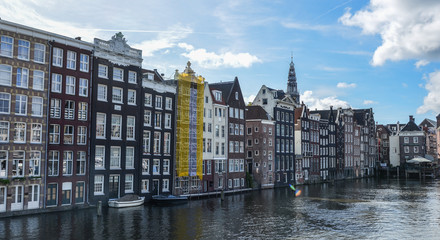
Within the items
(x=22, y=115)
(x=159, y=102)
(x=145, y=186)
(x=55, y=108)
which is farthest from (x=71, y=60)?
(x=145, y=186)

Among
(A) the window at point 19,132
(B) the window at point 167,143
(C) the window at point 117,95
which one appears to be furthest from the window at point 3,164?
(B) the window at point 167,143

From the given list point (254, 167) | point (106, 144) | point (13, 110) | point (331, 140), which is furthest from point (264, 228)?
point (331, 140)

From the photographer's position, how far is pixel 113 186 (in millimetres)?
58906

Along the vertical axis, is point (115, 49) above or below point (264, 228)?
above

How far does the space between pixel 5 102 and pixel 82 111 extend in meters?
9.95

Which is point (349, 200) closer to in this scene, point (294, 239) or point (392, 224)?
point (392, 224)

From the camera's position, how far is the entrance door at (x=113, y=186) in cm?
5850

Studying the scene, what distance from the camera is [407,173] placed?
152 m

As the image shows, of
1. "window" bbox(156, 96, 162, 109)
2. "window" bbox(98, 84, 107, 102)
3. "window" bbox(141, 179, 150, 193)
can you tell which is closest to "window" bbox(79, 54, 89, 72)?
"window" bbox(98, 84, 107, 102)

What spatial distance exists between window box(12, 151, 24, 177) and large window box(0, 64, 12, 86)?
8.25m

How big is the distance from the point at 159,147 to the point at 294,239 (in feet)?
108

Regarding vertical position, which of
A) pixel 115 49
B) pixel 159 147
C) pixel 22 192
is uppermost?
pixel 115 49

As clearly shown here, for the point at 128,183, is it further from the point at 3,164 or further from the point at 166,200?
the point at 3,164

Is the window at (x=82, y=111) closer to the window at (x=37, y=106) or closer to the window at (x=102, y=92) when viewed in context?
the window at (x=102, y=92)
